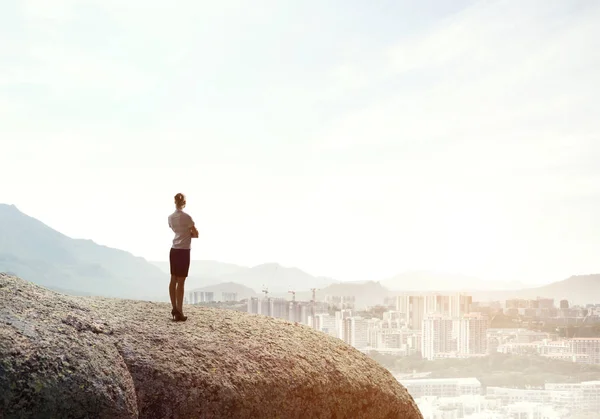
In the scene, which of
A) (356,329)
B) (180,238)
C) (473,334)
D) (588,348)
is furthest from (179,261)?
(588,348)

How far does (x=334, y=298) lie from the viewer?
2464 centimetres

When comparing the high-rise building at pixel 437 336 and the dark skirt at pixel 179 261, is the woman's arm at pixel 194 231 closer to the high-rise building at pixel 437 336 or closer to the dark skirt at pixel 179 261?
the dark skirt at pixel 179 261

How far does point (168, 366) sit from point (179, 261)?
4.41 feet

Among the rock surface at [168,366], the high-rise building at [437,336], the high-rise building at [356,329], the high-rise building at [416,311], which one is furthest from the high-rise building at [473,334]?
the rock surface at [168,366]

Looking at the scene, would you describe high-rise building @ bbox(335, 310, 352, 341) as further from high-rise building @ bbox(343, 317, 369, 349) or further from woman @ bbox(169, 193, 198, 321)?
woman @ bbox(169, 193, 198, 321)

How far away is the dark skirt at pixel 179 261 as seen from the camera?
28.8 feet

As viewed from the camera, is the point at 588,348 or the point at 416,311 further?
the point at 416,311

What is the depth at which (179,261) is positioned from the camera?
877cm

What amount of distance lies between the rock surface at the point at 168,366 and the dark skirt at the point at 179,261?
2.75ft

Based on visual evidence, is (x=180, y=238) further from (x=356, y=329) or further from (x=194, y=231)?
(x=356, y=329)

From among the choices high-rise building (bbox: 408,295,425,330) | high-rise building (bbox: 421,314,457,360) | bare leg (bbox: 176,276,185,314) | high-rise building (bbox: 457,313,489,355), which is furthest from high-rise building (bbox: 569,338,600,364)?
bare leg (bbox: 176,276,185,314)

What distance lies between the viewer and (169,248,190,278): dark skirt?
28.8ft

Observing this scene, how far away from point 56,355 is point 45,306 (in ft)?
3.61

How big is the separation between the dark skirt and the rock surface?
838 mm
